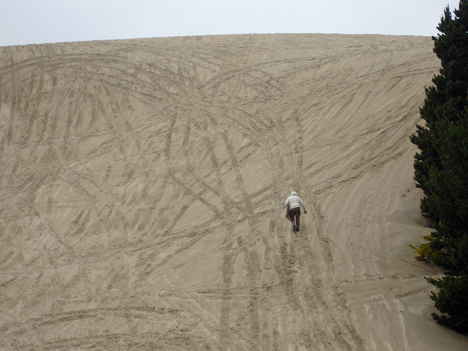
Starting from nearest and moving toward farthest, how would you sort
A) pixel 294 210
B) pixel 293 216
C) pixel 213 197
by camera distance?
pixel 294 210 → pixel 293 216 → pixel 213 197

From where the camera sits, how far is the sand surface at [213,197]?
23.6 ft

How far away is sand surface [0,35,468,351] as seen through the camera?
23.6 feet

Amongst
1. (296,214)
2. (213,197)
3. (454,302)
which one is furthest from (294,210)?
(454,302)

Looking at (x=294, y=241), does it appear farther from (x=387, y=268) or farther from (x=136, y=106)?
(x=136, y=106)

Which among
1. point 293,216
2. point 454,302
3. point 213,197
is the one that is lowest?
point 454,302

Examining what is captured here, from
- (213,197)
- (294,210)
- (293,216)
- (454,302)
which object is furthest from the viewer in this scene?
Result: (213,197)

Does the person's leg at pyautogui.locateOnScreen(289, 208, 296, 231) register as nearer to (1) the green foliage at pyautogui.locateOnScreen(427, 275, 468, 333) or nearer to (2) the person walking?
(2) the person walking

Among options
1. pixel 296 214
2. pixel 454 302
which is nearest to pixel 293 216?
pixel 296 214

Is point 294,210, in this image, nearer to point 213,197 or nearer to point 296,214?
point 296,214

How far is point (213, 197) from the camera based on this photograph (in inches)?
456

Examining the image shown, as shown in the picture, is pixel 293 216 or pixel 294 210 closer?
pixel 294 210

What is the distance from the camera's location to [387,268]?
8023mm

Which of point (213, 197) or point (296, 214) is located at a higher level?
point (213, 197)

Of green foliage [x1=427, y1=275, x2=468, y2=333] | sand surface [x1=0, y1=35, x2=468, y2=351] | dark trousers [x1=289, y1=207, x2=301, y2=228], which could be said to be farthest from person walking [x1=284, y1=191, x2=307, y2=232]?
green foliage [x1=427, y1=275, x2=468, y2=333]
